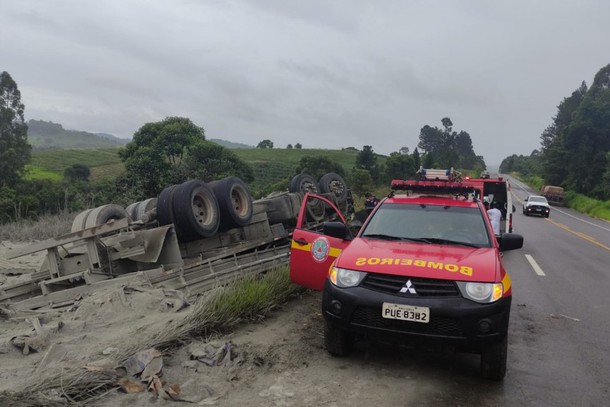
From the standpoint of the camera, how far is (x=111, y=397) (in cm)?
368

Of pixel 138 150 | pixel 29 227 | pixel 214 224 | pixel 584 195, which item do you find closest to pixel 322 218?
pixel 214 224

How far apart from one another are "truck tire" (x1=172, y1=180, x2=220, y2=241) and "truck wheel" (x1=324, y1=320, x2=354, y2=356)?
3426 mm

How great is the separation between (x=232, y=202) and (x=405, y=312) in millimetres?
4871

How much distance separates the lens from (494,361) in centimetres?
420

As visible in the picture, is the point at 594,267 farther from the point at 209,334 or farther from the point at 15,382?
the point at 15,382

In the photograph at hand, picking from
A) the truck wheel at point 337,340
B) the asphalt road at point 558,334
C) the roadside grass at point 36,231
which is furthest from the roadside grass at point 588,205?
the truck wheel at point 337,340

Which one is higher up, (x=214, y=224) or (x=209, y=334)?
(x=214, y=224)

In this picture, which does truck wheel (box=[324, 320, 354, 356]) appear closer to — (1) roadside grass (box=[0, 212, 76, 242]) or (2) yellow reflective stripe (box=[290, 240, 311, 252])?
(2) yellow reflective stripe (box=[290, 240, 311, 252])

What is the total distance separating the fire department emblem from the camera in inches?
222

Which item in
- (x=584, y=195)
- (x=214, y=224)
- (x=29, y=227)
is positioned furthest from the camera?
(x=584, y=195)

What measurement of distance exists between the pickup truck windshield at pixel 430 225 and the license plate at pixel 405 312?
1.13m

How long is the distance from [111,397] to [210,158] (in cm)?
2258

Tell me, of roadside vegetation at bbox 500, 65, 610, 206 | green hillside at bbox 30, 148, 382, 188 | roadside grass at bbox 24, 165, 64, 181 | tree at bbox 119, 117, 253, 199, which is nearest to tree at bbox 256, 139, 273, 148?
green hillside at bbox 30, 148, 382, 188

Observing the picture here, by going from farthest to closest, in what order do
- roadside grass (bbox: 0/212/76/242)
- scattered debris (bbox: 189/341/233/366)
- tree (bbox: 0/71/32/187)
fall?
tree (bbox: 0/71/32/187) < roadside grass (bbox: 0/212/76/242) < scattered debris (bbox: 189/341/233/366)
